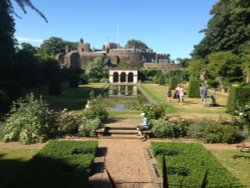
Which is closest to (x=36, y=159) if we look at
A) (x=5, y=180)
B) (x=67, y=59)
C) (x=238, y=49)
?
(x=5, y=180)

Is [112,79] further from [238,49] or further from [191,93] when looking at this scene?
[191,93]

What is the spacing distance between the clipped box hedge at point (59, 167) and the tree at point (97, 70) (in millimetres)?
46193

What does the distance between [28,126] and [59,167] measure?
4161 mm

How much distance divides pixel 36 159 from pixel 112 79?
46.8 m

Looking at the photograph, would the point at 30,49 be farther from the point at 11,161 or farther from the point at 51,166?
the point at 51,166

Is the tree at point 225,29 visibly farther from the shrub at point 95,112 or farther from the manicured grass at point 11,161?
the manicured grass at point 11,161

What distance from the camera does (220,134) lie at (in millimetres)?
9914

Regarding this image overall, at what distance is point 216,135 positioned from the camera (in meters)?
9.87

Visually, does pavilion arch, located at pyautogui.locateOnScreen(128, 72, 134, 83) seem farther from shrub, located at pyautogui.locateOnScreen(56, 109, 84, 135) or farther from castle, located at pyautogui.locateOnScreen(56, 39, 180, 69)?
shrub, located at pyautogui.locateOnScreen(56, 109, 84, 135)

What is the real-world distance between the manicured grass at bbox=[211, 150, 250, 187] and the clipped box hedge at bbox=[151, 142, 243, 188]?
0.56 meters

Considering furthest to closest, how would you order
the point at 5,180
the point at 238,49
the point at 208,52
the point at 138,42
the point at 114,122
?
1. the point at 138,42
2. the point at 208,52
3. the point at 238,49
4. the point at 114,122
5. the point at 5,180

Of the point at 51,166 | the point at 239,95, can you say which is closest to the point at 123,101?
the point at 239,95

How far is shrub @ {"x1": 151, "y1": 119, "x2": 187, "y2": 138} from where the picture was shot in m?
10.4

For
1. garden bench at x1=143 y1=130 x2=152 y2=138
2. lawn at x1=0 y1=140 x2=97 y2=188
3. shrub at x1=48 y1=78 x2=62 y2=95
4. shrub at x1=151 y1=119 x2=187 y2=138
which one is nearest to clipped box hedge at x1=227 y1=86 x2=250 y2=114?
shrub at x1=151 y1=119 x2=187 y2=138
